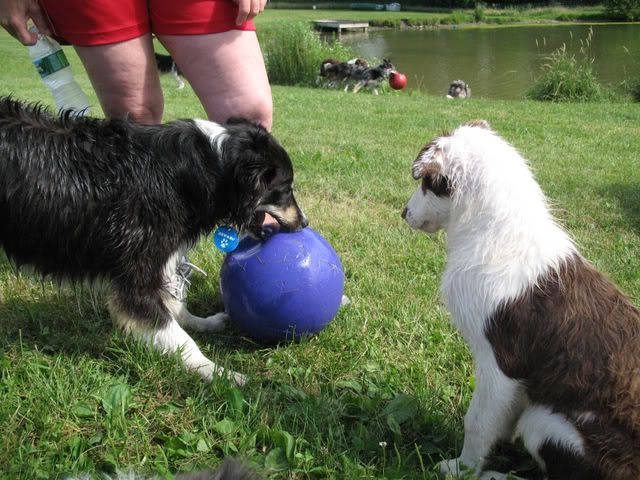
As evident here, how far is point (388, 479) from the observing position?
101 inches

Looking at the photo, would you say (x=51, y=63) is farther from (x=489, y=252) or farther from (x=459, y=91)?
(x=459, y=91)

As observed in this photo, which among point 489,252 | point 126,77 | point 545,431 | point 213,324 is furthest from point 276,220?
point 545,431

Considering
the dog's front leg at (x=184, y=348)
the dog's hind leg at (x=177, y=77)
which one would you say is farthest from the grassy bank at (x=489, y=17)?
the dog's front leg at (x=184, y=348)

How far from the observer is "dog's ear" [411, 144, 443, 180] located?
2.69m

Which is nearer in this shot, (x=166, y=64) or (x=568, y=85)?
(x=568, y=85)

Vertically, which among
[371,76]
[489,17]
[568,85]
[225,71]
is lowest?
[489,17]

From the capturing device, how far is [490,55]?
3016cm

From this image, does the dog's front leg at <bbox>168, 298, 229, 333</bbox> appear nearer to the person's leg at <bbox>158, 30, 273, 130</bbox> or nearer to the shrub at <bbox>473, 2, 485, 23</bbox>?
the person's leg at <bbox>158, 30, 273, 130</bbox>

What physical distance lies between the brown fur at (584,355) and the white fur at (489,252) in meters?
0.06

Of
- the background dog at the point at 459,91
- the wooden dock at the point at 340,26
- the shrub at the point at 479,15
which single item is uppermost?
the background dog at the point at 459,91

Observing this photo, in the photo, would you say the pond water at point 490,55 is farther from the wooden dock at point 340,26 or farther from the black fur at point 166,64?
the black fur at point 166,64

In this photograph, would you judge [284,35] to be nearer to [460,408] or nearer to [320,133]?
[320,133]

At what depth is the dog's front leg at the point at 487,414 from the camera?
98.1 inches

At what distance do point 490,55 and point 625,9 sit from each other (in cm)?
3109
